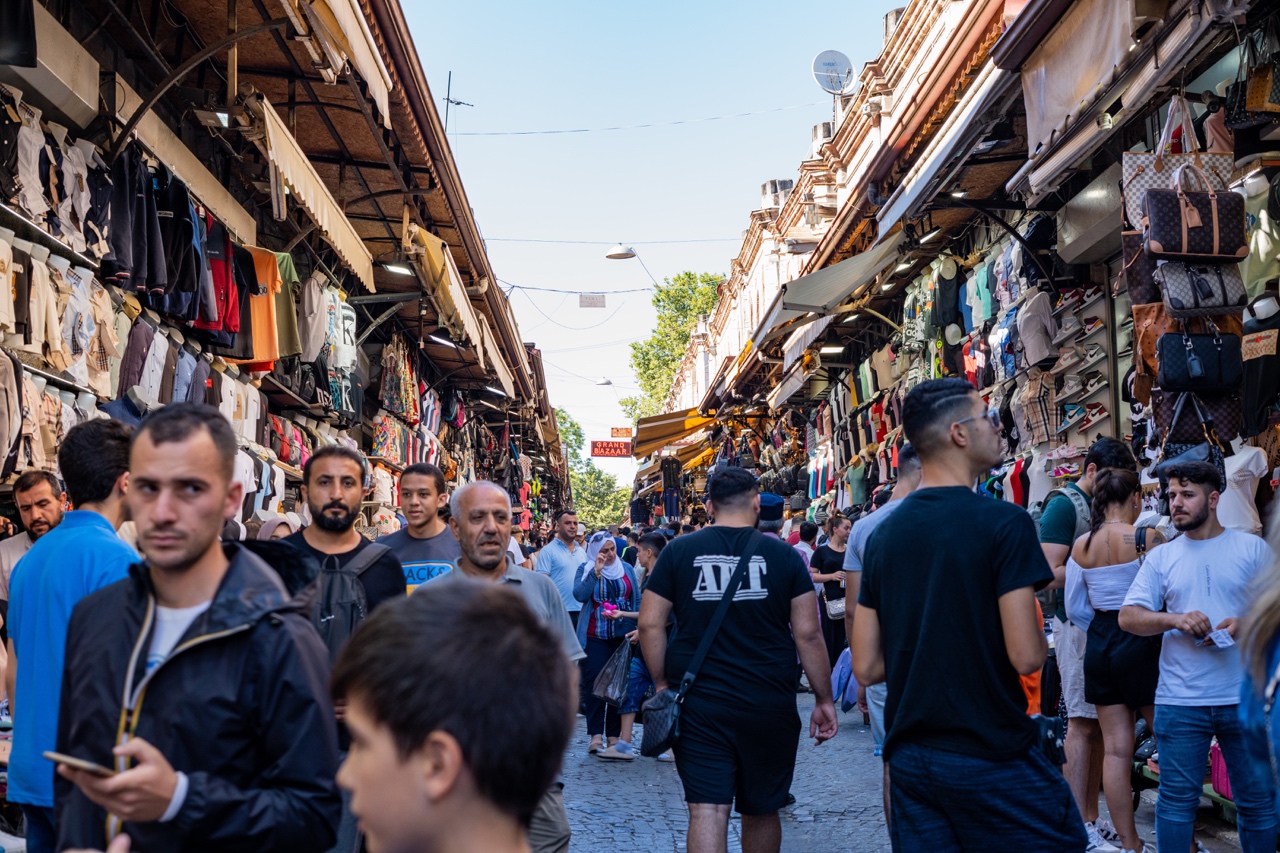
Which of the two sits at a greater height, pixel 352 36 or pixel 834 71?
pixel 834 71

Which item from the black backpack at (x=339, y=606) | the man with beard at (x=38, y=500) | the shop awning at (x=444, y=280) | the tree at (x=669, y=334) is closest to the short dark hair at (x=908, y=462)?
the black backpack at (x=339, y=606)

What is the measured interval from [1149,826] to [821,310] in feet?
21.4

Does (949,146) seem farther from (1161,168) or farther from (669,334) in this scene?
(669,334)

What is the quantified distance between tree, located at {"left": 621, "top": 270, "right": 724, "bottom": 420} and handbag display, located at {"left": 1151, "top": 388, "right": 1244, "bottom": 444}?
1853 inches

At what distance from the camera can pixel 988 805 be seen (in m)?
3.44

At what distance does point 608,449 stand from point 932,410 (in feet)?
217

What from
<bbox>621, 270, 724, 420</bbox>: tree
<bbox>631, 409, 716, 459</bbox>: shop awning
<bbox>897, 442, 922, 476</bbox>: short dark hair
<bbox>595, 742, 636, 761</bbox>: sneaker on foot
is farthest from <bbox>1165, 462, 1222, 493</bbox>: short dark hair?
<bbox>621, 270, 724, 420</bbox>: tree

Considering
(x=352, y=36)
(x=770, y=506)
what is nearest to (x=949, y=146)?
(x=770, y=506)

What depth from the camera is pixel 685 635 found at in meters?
5.30

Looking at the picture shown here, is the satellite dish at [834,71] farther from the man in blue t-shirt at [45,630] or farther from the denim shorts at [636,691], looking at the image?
the man in blue t-shirt at [45,630]

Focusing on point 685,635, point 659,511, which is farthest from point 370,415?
point 659,511

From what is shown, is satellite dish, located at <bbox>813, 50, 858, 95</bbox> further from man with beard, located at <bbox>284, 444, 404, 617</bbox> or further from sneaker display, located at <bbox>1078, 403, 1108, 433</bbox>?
man with beard, located at <bbox>284, 444, 404, 617</bbox>

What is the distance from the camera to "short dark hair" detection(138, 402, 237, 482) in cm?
253

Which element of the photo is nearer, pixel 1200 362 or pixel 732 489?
pixel 732 489
